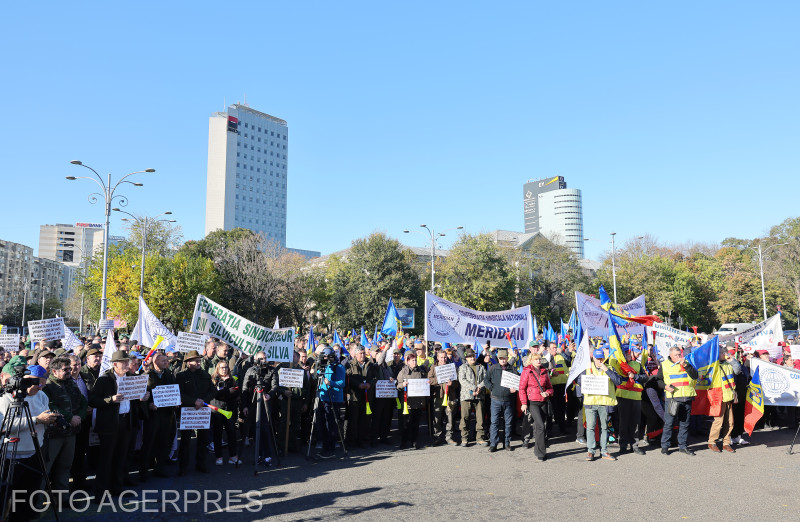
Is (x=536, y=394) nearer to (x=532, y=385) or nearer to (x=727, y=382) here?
(x=532, y=385)

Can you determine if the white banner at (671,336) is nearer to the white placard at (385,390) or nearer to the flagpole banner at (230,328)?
the white placard at (385,390)

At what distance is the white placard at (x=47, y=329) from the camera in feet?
38.4

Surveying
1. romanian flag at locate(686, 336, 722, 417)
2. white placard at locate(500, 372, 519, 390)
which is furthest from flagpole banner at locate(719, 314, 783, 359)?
white placard at locate(500, 372, 519, 390)

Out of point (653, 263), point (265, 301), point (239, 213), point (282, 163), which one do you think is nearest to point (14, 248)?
point (239, 213)

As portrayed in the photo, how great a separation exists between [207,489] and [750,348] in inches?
593

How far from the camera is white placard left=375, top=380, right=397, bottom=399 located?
38.0 feet

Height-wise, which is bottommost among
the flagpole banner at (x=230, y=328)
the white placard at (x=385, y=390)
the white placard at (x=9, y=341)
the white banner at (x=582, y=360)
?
the white placard at (x=385, y=390)

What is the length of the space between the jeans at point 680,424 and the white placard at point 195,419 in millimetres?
7787

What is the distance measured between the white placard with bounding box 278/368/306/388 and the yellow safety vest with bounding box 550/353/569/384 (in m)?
5.61

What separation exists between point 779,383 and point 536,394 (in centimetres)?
524

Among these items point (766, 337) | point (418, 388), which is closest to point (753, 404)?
point (766, 337)

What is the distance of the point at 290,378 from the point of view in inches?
397

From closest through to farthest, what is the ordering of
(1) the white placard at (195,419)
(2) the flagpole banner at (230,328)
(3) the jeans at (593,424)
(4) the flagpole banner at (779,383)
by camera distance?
(1) the white placard at (195,419) → (2) the flagpole banner at (230,328) → (3) the jeans at (593,424) → (4) the flagpole banner at (779,383)

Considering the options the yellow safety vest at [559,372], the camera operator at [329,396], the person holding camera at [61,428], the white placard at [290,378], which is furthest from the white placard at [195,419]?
the yellow safety vest at [559,372]
